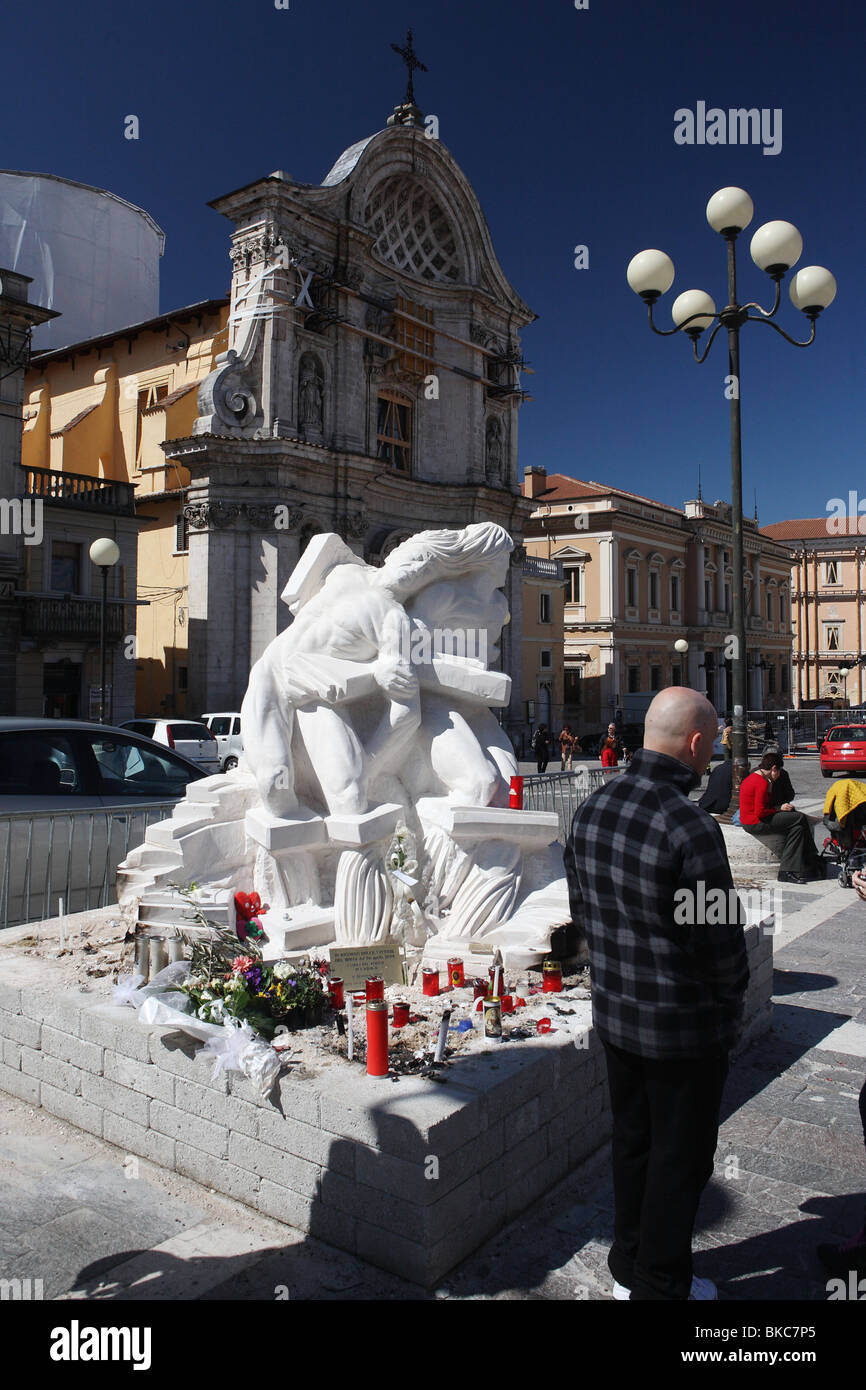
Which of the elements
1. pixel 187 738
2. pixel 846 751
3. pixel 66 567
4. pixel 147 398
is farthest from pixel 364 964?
pixel 147 398

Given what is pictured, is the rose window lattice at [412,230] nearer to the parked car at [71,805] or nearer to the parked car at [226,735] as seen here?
the parked car at [226,735]

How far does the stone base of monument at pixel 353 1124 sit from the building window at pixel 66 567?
21544 mm

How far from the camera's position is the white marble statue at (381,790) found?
511 cm

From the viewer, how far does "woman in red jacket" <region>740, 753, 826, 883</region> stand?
9586 mm

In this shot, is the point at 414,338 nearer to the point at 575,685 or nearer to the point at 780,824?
the point at 575,685

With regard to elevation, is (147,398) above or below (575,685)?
A: above

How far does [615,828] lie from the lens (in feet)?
8.52

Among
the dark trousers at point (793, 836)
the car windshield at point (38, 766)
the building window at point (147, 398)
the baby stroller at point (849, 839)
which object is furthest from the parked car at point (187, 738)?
the building window at point (147, 398)

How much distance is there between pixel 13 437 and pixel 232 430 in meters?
5.93

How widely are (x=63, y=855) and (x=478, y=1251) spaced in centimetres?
489

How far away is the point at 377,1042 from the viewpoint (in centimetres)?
335

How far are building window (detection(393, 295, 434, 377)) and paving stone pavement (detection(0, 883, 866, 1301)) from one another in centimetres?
3006
